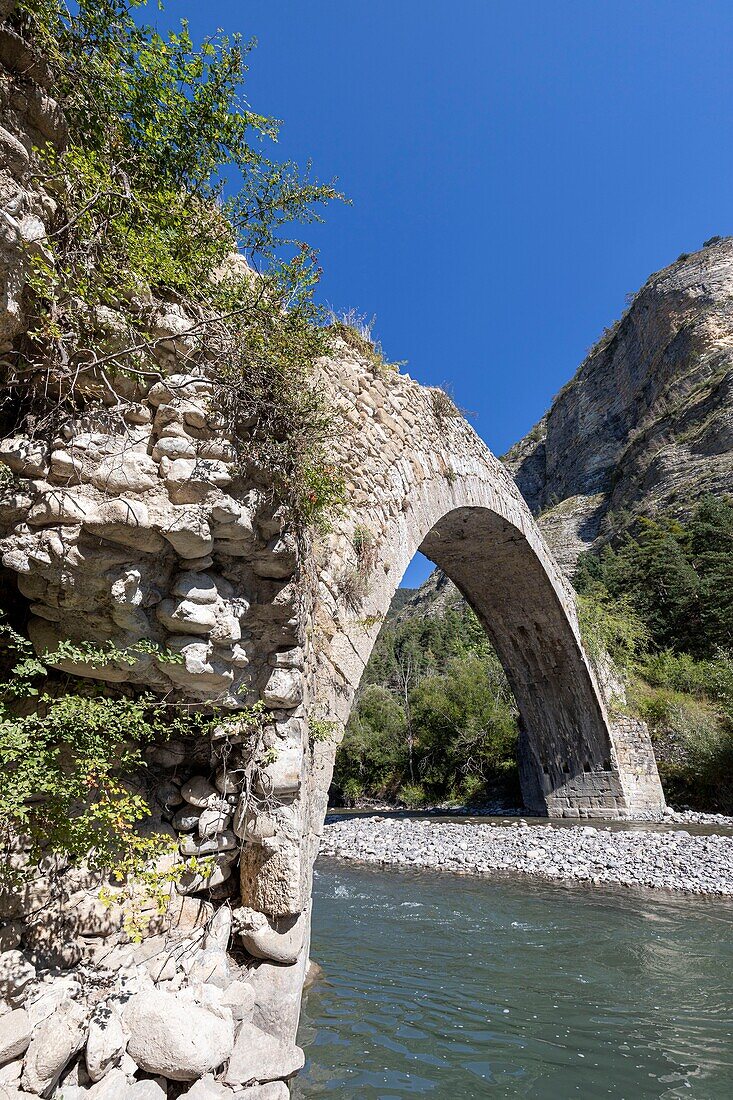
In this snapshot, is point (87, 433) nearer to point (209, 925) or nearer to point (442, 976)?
point (209, 925)

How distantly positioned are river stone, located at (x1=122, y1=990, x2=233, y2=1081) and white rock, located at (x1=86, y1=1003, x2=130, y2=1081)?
0.10 feet

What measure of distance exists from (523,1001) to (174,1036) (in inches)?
108

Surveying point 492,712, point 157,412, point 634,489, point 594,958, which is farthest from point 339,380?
point 634,489

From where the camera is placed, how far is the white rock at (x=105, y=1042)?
6.36 ft

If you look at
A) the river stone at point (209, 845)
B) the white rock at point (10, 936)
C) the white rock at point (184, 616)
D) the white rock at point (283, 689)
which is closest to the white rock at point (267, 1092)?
the river stone at point (209, 845)

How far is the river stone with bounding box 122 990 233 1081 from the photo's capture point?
2.02m

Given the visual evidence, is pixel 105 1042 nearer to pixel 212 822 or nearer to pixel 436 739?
pixel 212 822

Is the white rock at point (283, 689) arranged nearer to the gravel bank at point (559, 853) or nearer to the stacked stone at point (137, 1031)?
the stacked stone at point (137, 1031)

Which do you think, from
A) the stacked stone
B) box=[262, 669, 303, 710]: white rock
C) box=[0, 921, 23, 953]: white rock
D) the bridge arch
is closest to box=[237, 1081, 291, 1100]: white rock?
the stacked stone

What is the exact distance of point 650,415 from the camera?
39.7 m

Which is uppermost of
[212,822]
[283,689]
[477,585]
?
[477,585]

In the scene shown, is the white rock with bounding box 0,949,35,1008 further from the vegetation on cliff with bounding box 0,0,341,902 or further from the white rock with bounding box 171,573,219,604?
the white rock with bounding box 171,573,219,604

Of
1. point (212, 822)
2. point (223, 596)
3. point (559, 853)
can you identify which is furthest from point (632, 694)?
point (223, 596)

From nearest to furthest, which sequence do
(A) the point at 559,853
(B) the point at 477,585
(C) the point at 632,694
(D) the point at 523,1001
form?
1. (D) the point at 523,1001
2. (A) the point at 559,853
3. (B) the point at 477,585
4. (C) the point at 632,694
